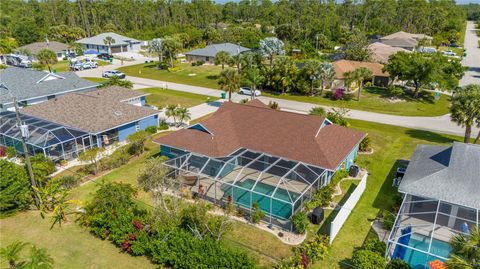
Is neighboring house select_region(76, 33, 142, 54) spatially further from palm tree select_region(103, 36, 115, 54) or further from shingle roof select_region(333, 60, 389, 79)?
shingle roof select_region(333, 60, 389, 79)

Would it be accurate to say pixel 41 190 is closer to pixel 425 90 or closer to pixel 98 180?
pixel 98 180

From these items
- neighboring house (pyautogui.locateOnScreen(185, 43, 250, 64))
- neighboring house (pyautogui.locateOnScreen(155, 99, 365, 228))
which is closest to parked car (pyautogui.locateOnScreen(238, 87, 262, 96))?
neighboring house (pyautogui.locateOnScreen(155, 99, 365, 228))

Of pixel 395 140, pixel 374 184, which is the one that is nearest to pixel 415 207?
pixel 374 184

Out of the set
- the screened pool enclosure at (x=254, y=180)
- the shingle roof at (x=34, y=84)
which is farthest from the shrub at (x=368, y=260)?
the shingle roof at (x=34, y=84)

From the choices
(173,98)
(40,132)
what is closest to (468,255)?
(40,132)

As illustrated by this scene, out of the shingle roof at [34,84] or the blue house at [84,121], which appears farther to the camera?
the shingle roof at [34,84]

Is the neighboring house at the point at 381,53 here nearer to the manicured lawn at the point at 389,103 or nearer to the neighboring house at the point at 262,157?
the manicured lawn at the point at 389,103

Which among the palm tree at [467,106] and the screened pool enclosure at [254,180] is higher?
the palm tree at [467,106]

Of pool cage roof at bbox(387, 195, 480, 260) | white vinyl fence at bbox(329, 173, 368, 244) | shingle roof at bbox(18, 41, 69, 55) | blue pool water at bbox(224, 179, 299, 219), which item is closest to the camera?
pool cage roof at bbox(387, 195, 480, 260)

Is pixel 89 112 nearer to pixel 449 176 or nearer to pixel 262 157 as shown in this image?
pixel 262 157
